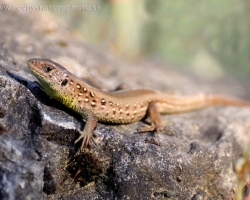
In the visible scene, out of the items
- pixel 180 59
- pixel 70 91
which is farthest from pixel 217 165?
pixel 180 59

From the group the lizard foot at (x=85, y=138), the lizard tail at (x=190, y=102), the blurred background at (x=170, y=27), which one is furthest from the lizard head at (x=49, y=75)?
the blurred background at (x=170, y=27)

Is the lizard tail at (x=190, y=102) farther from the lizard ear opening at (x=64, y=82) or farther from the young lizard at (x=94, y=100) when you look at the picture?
the lizard ear opening at (x=64, y=82)

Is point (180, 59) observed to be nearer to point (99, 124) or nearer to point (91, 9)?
point (91, 9)

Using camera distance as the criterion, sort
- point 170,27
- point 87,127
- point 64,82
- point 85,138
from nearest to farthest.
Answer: point 85,138 → point 87,127 → point 64,82 → point 170,27

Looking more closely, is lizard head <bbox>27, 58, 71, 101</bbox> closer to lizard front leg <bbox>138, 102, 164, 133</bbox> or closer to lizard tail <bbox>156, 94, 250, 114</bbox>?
lizard front leg <bbox>138, 102, 164, 133</bbox>

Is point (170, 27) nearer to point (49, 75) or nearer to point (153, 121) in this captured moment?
point (153, 121)

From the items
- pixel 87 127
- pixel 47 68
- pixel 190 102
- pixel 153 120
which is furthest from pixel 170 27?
pixel 87 127
